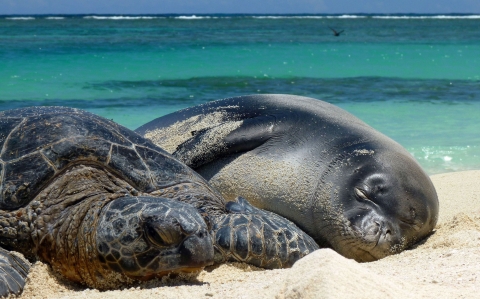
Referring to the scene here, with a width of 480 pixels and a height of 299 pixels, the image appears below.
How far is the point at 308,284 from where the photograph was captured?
95.3 inches

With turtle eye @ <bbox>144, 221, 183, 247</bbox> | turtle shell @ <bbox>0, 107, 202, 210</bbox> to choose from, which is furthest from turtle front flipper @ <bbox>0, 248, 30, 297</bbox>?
turtle eye @ <bbox>144, 221, 183, 247</bbox>

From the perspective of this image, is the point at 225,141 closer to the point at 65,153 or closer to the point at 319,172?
the point at 319,172

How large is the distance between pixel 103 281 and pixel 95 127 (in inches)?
38.2

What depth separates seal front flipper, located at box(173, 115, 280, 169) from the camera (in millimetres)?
5016

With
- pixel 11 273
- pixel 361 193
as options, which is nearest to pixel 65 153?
pixel 11 273

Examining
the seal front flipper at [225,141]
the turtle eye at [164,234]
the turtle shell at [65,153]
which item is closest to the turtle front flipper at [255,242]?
the turtle shell at [65,153]

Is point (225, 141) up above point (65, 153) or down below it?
below

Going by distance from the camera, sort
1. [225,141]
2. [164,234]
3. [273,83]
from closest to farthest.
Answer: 1. [164,234]
2. [225,141]
3. [273,83]

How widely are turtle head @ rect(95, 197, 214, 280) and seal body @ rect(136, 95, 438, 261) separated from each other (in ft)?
5.59

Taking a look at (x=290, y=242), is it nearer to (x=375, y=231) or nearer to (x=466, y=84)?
(x=375, y=231)

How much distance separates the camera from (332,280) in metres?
2.42

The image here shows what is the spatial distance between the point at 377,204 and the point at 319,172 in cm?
47

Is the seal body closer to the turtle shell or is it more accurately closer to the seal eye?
the seal eye

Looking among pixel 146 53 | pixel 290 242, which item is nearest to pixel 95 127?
pixel 290 242
